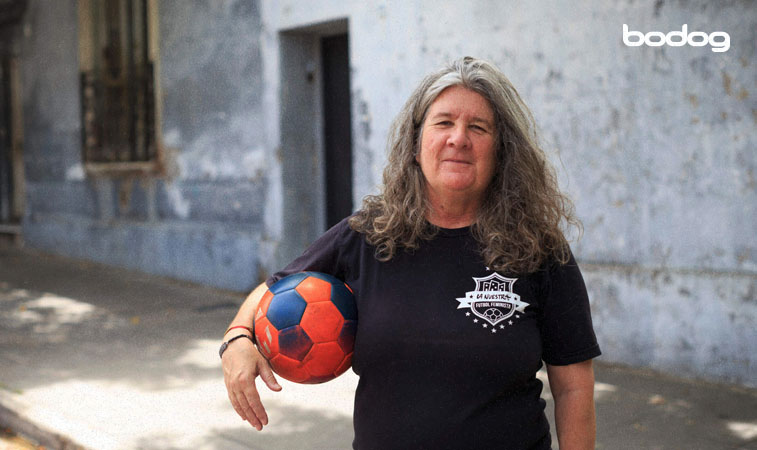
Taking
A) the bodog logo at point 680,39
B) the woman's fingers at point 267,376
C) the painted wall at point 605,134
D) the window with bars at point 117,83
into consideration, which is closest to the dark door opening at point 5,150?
the window with bars at point 117,83

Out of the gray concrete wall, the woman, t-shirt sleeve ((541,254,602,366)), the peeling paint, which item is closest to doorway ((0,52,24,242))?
the gray concrete wall

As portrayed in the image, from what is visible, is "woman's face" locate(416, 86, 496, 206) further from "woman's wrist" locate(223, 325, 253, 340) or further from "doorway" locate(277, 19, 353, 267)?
"doorway" locate(277, 19, 353, 267)

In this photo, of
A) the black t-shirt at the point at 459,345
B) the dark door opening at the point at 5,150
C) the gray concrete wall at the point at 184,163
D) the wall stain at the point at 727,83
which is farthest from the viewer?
the dark door opening at the point at 5,150

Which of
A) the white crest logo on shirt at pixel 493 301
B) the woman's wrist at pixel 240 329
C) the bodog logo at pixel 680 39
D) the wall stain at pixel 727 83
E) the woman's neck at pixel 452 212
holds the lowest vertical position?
the woman's wrist at pixel 240 329

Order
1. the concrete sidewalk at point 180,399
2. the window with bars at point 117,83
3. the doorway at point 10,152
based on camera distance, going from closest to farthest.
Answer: the concrete sidewalk at point 180,399
the window with bars at point 117,83
the doorway at point 10,152

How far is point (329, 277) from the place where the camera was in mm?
2527

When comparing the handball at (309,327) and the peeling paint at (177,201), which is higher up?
the handball at (309,327)

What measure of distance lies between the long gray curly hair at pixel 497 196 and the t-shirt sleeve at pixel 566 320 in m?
0.06

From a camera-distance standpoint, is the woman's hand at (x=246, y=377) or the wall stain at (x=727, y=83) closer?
the woman's hand at (x=246, y=377)

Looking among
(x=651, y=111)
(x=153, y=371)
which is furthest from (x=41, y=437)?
(x=651, y=111)

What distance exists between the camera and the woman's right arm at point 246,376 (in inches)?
91.7

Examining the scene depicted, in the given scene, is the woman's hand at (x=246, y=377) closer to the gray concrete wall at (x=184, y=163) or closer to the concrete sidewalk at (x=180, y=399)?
the concrete sidewalk at (x=180, y=399)

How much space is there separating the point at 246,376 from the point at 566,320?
3.01 feet

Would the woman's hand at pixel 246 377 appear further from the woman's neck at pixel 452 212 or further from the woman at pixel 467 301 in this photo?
the woman's neck at pixel 452 212
